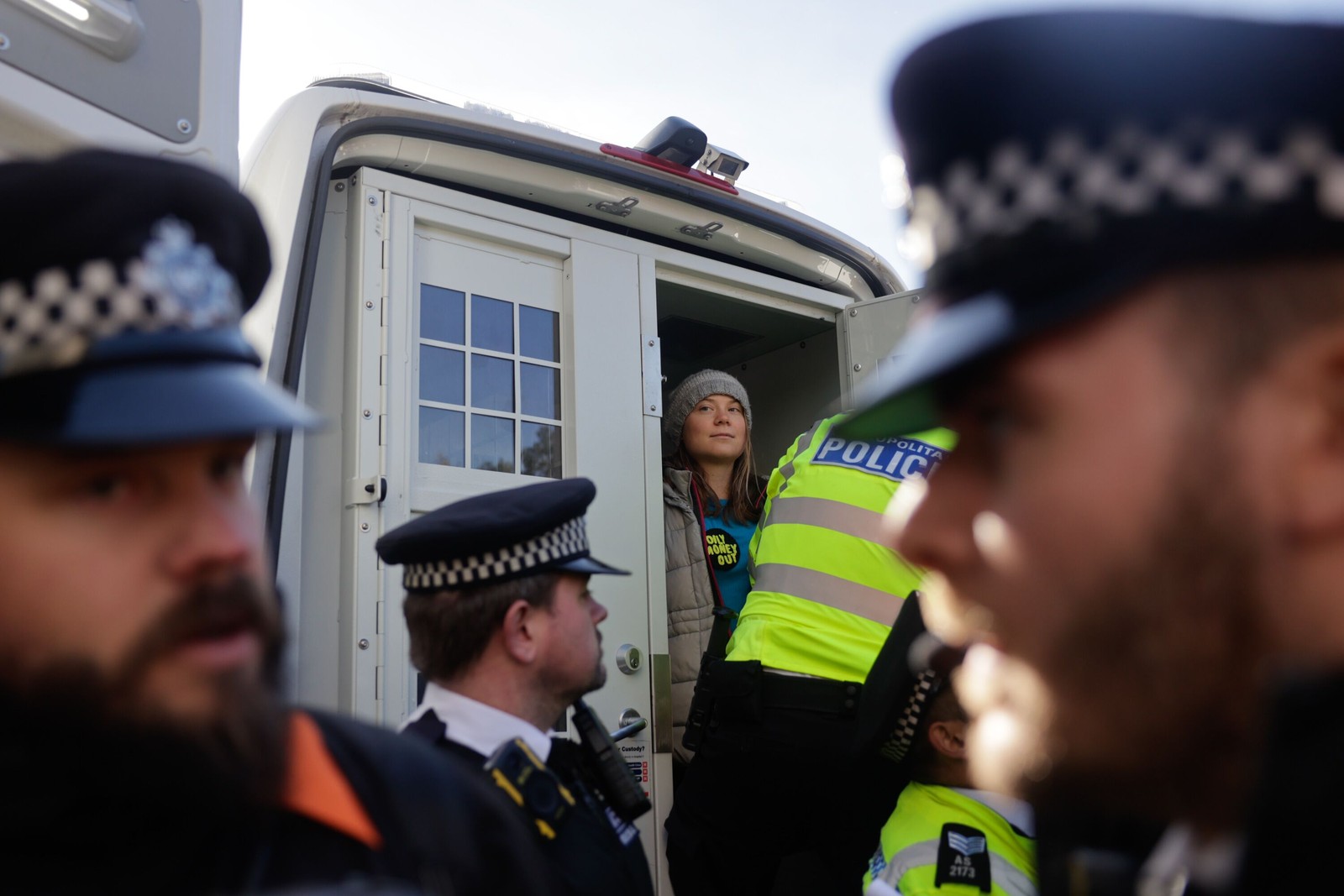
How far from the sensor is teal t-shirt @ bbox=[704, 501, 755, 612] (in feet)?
12.6

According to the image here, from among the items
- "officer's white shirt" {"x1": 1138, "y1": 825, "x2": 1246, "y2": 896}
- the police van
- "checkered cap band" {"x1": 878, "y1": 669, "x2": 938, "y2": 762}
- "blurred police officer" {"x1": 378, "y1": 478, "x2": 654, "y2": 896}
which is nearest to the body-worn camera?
"blurred police officer" {"x1": 378, "y1": 478, "x2": 654, "y2": 896}

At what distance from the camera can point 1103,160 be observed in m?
0.75

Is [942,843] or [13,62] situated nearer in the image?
[13,62]

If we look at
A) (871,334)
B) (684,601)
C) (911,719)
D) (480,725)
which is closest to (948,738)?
(911,719)

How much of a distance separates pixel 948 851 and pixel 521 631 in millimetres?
1038

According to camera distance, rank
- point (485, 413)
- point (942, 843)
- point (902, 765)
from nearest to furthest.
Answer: point (942, 843) → point (902, 765) → point (485, 413)

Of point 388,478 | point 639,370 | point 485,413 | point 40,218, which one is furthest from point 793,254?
point 40,218

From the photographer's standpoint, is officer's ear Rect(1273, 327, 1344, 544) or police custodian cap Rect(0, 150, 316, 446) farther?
police custodian cap Rect(0, 150, 316, 446)

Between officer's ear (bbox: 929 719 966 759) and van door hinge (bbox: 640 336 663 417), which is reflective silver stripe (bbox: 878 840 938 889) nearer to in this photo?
officer's ear (bbox: 929 719 966 759)

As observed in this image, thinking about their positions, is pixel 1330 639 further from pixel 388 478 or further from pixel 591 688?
pixel 388 478

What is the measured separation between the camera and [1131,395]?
0.72 metres

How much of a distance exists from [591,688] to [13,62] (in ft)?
5.31

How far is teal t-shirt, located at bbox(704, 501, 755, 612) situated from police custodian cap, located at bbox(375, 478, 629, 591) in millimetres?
1402

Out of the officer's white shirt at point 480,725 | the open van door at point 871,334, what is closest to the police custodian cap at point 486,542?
the officer's white shirt at point 480,725
